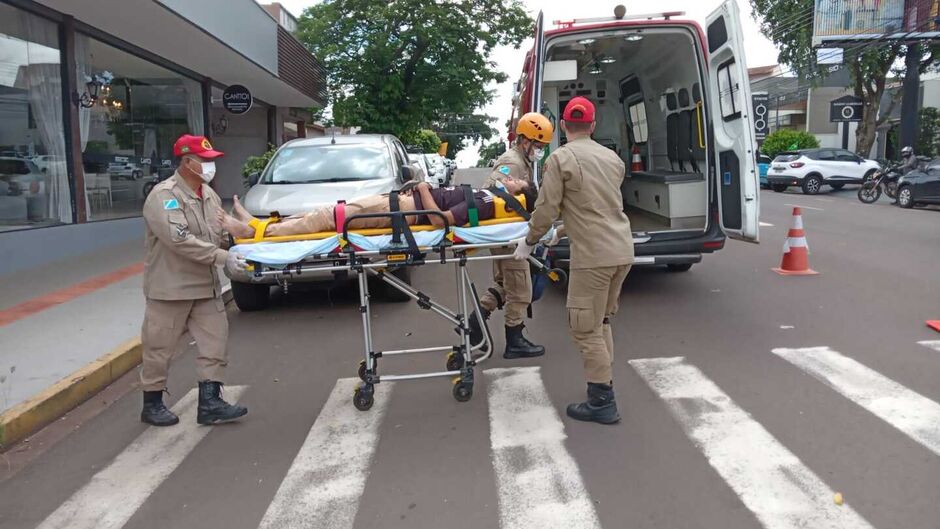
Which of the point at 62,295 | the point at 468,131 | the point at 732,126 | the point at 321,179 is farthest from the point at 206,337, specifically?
the point at 468,131

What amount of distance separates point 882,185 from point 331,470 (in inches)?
835

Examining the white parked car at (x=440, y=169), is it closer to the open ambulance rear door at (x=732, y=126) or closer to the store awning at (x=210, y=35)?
the store awning at (x=210, y=35)

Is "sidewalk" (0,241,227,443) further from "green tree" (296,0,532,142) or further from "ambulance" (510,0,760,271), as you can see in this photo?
"green tree" (296,0,532,142)

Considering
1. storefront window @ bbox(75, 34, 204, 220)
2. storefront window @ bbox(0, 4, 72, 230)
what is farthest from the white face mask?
storefront window @ bbox(75, 34, 204, 220)

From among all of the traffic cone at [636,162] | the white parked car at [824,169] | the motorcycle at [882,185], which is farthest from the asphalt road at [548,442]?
the white parked car at [824,169]

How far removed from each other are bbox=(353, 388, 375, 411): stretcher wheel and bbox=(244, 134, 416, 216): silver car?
3048 millimetres

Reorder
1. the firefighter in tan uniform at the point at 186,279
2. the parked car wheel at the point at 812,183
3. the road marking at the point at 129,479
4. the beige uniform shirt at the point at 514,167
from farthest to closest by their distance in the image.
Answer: the parked car wheel at the point at 812,183
the beige uniform shirt at the point at 514,167
the firefighter in tan uniform at the point at 186,279
the road marking at the point at 129,479

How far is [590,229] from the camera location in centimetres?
457

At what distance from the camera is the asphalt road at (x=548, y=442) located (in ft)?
11.9

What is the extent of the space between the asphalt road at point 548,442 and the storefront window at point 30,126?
536cm

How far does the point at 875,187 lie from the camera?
69.0 ft

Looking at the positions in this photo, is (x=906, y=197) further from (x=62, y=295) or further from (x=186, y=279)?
(x=186, y=279)

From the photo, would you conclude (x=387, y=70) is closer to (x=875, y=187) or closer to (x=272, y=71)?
(x=272, y=71)

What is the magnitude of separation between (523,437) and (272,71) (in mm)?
14335
